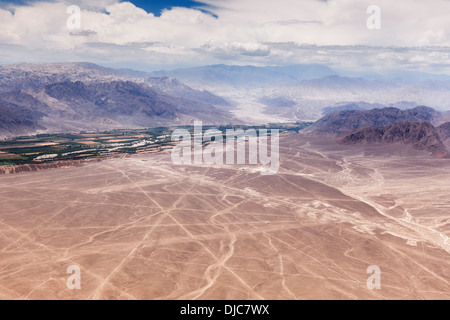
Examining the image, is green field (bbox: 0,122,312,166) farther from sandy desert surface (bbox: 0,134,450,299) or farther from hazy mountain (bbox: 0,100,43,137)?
sandy desert surface (bbox: 0,134,450,299)

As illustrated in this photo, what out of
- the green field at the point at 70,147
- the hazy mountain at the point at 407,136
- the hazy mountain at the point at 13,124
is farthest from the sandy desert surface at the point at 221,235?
the hazy mountain at the point at 13,124

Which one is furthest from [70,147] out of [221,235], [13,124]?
[221,235]

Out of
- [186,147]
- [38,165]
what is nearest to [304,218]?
[38,165]

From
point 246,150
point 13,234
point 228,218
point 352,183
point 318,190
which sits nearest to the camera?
point 13,234

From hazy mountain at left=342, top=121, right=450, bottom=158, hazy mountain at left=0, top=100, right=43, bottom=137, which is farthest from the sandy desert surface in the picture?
hazy mountain at left=0, top=100, right=43, bottom=137

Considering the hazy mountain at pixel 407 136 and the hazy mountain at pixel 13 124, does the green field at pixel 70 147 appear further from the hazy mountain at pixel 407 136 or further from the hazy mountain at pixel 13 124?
the hazy mountain at pixel 407 136

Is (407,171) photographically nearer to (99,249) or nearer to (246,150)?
(246,150)
